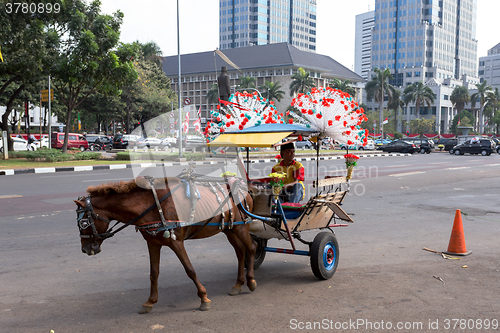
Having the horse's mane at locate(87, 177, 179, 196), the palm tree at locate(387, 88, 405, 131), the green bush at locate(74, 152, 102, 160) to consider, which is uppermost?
the palm tree at locate(387, 88, 405, 131)

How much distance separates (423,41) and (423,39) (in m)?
0.57

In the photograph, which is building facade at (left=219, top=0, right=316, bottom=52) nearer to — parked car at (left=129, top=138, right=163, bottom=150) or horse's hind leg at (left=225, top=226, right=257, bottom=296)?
horse's hind leg at (left=225, top=226, right=257, bottom=296)

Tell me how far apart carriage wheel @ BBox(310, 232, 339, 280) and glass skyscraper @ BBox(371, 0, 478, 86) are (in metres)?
126

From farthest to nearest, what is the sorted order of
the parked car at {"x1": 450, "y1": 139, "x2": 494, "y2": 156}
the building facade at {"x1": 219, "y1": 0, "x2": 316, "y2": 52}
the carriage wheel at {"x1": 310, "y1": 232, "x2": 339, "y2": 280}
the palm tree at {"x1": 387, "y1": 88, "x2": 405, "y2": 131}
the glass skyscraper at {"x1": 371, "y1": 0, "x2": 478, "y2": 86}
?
the building facade at {"x1": 219, "y1": 0, "x2": 316, "y2": 52} < the glass skyscraper at {"x1": 371, "y1": 0, "x2": 478, "y2": 86} < the palm tree at {"x1": 387, "y1": 88, "x2": 405, "y2": 131} < the parked car at {"x1": 450, "y1": 139, "x2": 494, "y2": 156} < the carriage wheel at {"x1": 310, "y1": 232, "x2": 339, "y2": 280}

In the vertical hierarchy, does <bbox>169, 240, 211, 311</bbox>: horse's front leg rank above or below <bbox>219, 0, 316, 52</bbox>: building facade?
below

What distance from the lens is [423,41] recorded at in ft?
403

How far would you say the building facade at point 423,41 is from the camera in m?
123

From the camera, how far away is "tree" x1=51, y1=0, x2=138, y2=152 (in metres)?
23.4

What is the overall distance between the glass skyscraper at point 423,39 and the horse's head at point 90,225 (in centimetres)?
12871

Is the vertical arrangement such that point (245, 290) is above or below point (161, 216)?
below

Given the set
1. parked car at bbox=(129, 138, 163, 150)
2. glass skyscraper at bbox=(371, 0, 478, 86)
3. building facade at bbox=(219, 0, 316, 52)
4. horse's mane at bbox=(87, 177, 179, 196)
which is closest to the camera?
parked car at bbox=(129, 138, 163, 150)

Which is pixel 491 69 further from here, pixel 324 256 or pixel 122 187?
pixel 122 187

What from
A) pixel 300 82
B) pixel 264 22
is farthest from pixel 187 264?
pixel 264 22

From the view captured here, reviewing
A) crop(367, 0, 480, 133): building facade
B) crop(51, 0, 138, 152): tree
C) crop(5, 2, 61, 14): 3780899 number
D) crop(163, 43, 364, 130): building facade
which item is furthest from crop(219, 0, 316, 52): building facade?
crop(5, 2, 61, 14): 3780899 number
